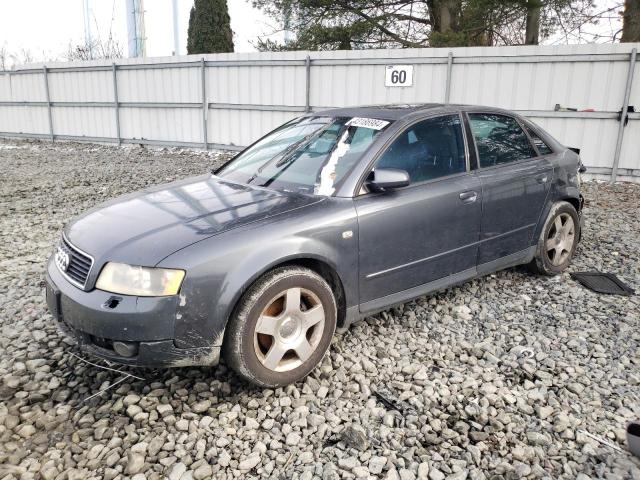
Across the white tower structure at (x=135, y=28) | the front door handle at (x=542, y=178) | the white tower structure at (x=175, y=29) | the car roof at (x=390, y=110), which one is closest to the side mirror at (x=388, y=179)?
the car roof at (x=390, y=110)

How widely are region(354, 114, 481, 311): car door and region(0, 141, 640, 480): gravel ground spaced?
0.43m

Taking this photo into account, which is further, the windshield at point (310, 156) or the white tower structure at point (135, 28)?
the white tower structure at point (135, 28)

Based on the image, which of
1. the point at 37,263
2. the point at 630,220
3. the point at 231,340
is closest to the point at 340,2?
the point at 630,220

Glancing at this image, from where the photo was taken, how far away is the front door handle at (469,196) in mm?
3596

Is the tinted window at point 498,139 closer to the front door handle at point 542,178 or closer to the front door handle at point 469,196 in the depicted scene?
the front door handle at point 542,178

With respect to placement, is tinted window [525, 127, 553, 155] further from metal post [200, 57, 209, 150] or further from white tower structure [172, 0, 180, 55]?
white tower structure [172, 0, 180, 55]

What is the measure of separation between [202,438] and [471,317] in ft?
7.07

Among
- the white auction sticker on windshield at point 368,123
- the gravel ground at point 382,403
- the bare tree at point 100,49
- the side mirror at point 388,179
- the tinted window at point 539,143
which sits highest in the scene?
the bare tree at point 100,49

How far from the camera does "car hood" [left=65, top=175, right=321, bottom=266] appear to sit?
267cm

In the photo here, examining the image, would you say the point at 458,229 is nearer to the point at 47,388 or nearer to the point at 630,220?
the point at 47,388

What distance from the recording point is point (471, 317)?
382cm

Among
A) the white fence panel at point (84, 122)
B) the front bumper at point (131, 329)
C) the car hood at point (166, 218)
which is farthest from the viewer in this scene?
the white fence panel at point (84, 122)

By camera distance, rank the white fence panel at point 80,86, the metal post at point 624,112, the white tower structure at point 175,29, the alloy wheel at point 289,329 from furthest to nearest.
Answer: the white tower structure at point 175,29, the white fence panel at point 80,86, the metal post at point 624,112, the alloy wheel at point 289,329

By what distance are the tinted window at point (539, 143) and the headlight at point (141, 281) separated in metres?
3.26
